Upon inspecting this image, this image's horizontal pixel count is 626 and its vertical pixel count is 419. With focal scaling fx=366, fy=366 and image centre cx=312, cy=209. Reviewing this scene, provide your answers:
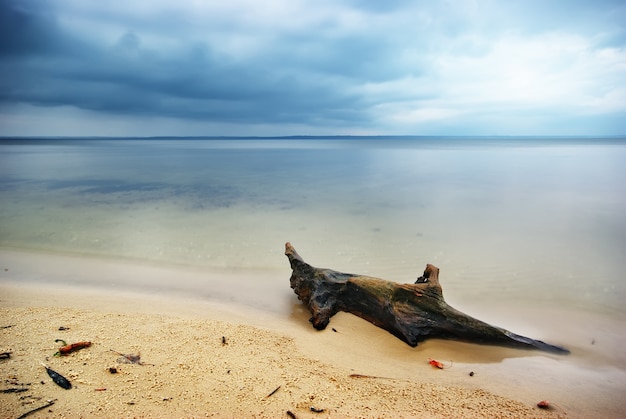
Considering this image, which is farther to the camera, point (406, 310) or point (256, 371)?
point (406, 310)

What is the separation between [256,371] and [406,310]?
2.52 metres

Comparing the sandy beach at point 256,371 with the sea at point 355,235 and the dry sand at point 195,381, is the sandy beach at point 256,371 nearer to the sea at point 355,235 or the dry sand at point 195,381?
the dry sand at point 195,381

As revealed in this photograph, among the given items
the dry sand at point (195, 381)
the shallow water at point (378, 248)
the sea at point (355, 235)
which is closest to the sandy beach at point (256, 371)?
the dry sand at point (195, 381)

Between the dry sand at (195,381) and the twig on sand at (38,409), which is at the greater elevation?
the twig on sand at (38,409)

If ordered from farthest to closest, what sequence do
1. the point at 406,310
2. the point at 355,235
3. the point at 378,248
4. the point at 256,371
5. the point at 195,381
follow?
1. the point at 355,235
2. the point at 378,248
3. the point at 406,310
4. the point at 256,371
5. the point at 195,381

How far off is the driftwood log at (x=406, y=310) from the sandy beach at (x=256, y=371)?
163 millimetres

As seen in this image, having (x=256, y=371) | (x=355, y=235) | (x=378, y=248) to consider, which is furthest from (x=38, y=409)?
(x=355, y=235)

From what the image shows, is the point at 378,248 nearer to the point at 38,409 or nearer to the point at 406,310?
the point at 406,310

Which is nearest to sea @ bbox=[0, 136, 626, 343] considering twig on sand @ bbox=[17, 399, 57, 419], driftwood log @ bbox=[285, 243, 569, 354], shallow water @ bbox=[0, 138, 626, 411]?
shallow water @ bbox=[0, 138, 626, 411]

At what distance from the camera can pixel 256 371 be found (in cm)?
425

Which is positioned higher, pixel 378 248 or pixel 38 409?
pixel 38 409

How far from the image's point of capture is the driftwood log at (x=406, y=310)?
5410mm

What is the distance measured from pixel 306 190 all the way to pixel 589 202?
15.5 m

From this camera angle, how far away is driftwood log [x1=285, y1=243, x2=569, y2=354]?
213 inches
